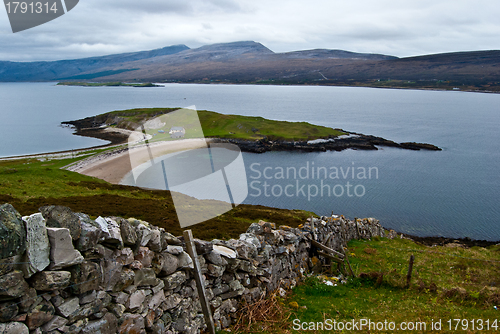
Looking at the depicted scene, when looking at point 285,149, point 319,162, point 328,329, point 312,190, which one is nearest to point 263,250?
point 328,329

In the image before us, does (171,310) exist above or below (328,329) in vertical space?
above

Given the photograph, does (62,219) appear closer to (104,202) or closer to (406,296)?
Result: (406,296)

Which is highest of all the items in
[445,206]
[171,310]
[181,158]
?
[171,310]

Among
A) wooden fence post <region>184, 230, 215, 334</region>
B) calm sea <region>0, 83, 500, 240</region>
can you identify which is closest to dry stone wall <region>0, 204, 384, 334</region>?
wooden fence post <region>184, 230, 215, 334</region>

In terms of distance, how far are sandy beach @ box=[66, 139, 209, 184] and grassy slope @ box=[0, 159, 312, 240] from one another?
55.3ft

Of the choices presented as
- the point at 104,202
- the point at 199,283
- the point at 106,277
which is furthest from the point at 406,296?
the point at 104,202

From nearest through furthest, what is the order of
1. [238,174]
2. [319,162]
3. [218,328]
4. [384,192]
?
[218,328] → [384,192] → [238,174] → [319,162]

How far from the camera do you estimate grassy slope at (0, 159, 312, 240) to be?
20172 millimetres

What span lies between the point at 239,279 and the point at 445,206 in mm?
50503

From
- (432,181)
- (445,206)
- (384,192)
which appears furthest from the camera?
(432,181)

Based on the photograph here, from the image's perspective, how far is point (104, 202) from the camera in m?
25.1

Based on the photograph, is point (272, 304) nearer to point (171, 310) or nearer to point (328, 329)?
point (328, 329)

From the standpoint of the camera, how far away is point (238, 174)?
70.7m

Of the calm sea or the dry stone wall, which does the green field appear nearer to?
the calm sea
